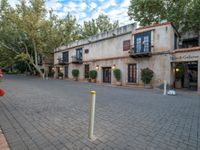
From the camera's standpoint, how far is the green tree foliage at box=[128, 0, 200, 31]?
18938 millimetres

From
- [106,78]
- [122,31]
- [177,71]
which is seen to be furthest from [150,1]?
[106,78]

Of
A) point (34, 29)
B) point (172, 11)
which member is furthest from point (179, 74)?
point (34, 29)

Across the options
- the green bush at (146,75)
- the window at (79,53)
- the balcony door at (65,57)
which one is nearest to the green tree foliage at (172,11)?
the green bush at (146,75)

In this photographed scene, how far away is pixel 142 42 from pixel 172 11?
7533 mm

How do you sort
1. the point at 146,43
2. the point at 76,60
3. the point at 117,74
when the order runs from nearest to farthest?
the point at 146,43 < the point at 117,74 < the point at 76,60

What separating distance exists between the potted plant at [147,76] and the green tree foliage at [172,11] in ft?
30.4

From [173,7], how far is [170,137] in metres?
20.7

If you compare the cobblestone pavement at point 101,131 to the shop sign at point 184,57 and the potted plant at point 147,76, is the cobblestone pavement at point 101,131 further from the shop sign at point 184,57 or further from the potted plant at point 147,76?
the potted plant at point 147,76

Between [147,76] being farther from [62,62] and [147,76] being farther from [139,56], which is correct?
[62,62]

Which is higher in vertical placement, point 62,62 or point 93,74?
point 62,62

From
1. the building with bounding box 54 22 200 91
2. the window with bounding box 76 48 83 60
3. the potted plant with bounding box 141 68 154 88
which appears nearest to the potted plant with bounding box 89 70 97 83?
the building with bounding box 54 22 200 91

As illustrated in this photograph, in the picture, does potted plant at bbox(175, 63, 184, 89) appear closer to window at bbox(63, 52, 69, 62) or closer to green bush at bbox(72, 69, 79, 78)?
green bush at bbox(72, 69, 79, 78)

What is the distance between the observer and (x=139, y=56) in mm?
16438

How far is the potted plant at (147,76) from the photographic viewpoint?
48.9 feet
